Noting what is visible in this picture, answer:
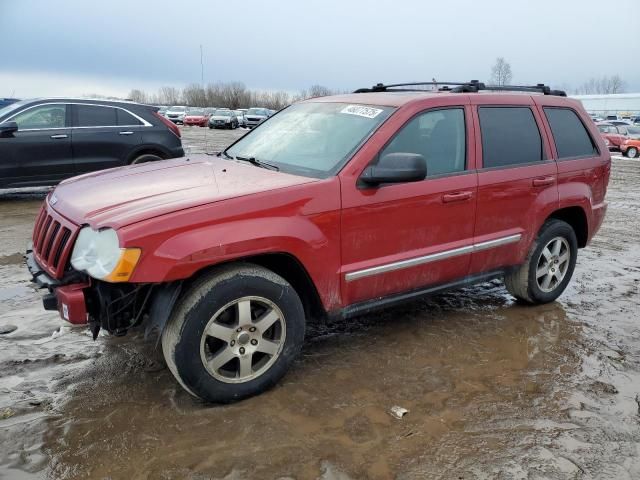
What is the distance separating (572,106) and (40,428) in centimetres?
482

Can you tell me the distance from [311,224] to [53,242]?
4.87 ft

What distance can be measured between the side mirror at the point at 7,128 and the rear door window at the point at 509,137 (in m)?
7.13

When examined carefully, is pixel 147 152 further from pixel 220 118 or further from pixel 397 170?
pixel 220 118

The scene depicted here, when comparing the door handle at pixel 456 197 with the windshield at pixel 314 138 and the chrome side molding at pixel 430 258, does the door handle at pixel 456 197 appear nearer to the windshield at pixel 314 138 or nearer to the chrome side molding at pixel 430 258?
the chrome side molding at pixel 430 258

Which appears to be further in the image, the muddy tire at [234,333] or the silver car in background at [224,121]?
the silver car in background at [224,121]

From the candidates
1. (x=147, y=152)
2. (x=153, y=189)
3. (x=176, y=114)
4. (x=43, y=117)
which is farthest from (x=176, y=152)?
(x=176, y=114)

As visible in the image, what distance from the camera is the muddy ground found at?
269 cm

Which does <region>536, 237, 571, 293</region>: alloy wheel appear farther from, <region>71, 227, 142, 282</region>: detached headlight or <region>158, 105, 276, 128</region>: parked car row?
<region>158, 105, 276, 128</region>: parked car row

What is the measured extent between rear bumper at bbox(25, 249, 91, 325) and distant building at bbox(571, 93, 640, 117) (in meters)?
68.6

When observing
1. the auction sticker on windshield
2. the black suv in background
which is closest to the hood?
the auction sticker on windshield

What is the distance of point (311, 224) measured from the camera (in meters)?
3.27

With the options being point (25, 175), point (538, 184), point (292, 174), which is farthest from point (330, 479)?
point (25, 175)

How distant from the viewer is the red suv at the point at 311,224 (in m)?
2.95

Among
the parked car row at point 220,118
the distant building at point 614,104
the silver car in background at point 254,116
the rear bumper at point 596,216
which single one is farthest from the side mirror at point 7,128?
the distant building at point 614,104
